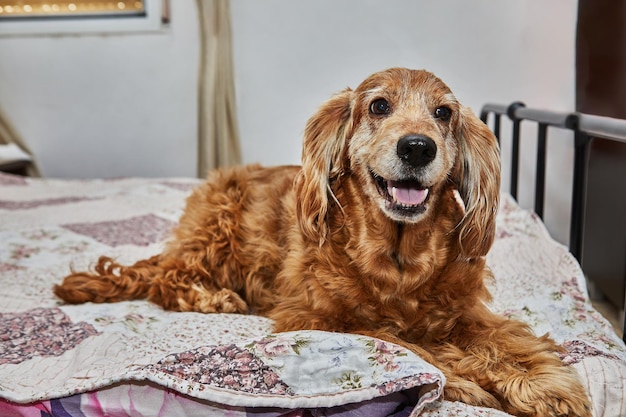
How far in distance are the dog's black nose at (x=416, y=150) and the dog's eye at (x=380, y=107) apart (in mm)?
165

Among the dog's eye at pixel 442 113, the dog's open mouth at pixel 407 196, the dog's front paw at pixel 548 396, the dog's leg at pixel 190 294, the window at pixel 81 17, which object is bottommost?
the dog's leg at pixel 190 294

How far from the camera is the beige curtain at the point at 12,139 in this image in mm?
4199

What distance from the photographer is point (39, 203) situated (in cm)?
294

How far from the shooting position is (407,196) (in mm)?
1324

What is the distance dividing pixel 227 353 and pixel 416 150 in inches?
20.5

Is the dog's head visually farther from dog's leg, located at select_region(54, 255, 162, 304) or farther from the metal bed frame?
dog's leg, located at select_region(54, 255, 162, 304)

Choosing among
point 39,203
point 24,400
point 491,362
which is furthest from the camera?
point 39,203

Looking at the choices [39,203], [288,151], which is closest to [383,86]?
[39,203]

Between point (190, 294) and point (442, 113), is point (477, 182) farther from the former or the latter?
point (190, 294)

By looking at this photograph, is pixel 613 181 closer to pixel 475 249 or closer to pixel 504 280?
pixel 504 280

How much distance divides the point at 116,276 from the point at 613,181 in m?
1.90

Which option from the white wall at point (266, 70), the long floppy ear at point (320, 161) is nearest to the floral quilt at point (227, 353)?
the long floppy ear at point (320, 161)

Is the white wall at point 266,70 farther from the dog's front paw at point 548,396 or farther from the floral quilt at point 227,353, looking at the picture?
the dog's front paw at point 548,396

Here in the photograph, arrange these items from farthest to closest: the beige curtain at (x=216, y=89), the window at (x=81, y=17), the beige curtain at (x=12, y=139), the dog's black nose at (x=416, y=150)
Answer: the beige curtain at (x=12, y=139) < the window at (x=81, y=17) < the beige curtain at (x=216, y=89) < the dog's black nose at (x=416, y=150)
